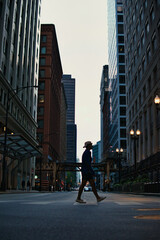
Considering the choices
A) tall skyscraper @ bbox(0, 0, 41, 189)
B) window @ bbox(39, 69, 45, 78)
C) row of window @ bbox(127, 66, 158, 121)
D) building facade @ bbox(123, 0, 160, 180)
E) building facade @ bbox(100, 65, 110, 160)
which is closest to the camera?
tall skyscraper @ bbox(0, 0, 41, 189)

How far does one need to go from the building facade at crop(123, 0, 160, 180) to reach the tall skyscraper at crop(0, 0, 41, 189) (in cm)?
1483

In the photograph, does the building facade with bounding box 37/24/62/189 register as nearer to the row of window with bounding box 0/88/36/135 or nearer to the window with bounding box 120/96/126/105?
the row of window with bounding box 0/88/36/135

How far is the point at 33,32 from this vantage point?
5819 centimetres

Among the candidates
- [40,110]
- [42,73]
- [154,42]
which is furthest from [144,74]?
[42,73]

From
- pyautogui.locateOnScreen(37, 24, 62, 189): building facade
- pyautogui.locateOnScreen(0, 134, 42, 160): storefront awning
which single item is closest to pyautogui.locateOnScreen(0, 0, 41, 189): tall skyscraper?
pyautogui.locateOnScreen(0, 134, 42, 160): storefront awning

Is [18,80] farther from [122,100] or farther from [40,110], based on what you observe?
[122,100]

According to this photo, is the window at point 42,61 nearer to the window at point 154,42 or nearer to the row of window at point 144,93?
the row of window at point 144,93

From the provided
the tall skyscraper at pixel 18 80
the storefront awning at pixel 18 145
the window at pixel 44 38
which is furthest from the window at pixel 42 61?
the storefront awning at pixel 18 145

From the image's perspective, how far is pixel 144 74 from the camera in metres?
44.7

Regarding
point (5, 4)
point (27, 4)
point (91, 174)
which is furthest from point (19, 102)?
point (91, 174)

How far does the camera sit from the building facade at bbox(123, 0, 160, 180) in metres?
38.0

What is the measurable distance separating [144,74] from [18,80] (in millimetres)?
19444

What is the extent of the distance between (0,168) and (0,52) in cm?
1434

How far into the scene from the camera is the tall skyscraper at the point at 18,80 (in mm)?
34750
